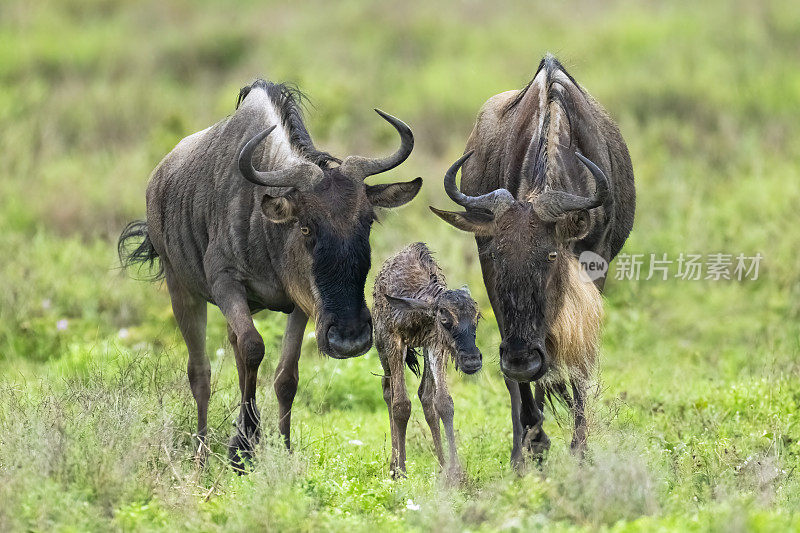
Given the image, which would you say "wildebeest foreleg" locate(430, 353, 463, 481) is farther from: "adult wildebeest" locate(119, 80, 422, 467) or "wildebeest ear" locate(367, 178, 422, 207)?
"wildebeest ear" locate(367, 178, 422, 207)

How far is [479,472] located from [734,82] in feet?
43.8

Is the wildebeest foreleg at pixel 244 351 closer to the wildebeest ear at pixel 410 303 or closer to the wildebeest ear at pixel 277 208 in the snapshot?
the wildebeest ear at pixel 277 208

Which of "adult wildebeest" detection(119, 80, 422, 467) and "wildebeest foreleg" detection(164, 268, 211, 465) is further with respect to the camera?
"wildebeest foreleg" detection(164, 268, 211, 465)

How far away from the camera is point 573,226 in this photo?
7047 mm

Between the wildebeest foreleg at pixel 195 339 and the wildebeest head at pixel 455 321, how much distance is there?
1884 millimetres

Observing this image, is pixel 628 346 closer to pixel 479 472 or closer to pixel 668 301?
pixel 668 301

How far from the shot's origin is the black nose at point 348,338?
6.79 metres

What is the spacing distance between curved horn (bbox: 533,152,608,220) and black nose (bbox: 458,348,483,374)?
0.91 metres

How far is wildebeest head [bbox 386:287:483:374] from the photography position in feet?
22.2

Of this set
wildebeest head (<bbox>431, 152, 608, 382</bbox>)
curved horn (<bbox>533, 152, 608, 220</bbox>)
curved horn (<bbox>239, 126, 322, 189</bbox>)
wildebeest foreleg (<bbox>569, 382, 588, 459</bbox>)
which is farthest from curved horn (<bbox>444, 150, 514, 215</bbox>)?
wildebeest foreleg (<bbox>569, 382, 588, 459</bbox>)

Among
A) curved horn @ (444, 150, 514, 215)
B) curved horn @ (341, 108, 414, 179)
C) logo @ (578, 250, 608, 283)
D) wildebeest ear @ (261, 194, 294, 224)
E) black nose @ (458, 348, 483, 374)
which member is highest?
curved horn @ (341, 108, 414, 179)

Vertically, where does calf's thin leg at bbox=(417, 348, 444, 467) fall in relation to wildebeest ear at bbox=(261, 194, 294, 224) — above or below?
below

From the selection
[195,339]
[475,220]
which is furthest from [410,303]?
[195,339]

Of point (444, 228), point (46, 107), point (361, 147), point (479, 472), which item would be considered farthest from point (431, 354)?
point (46, 107)
